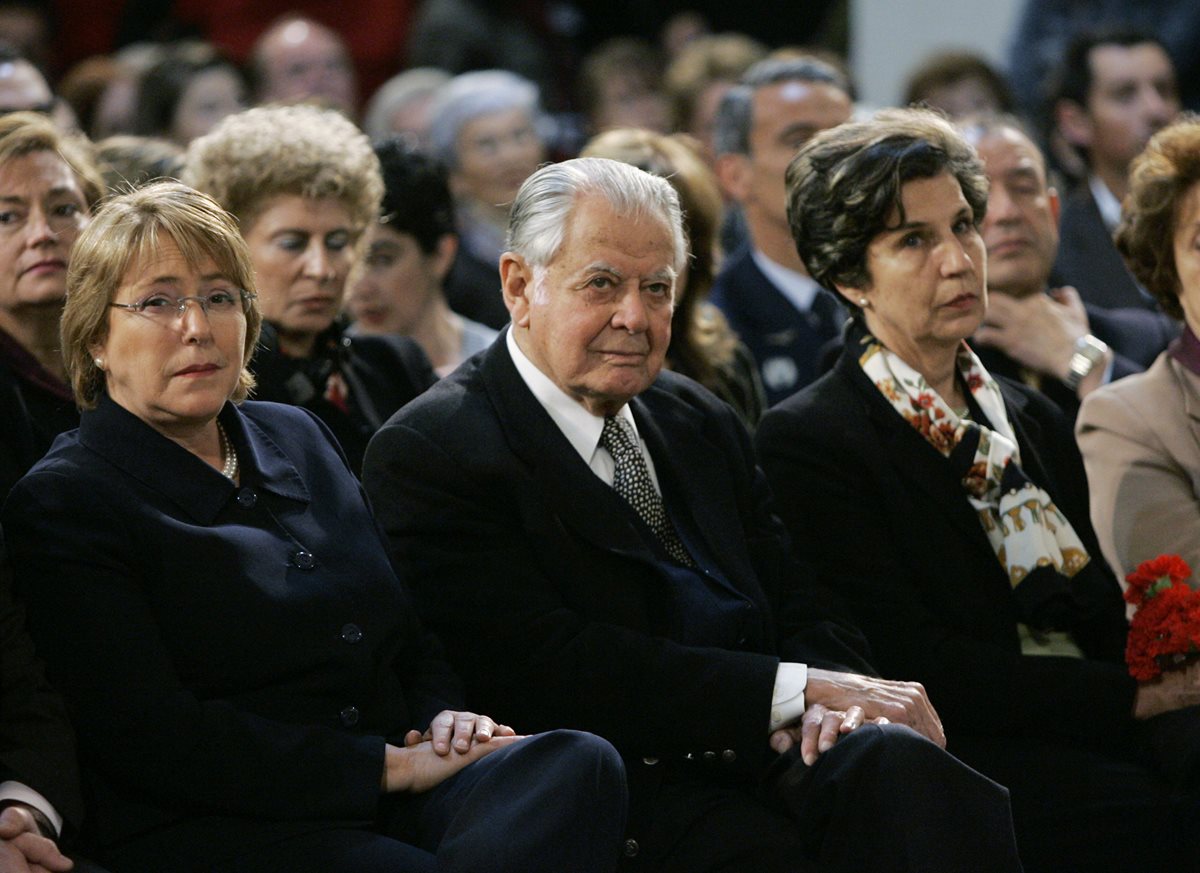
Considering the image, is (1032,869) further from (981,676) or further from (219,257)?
(219,257)

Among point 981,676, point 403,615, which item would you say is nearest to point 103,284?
point 403,615

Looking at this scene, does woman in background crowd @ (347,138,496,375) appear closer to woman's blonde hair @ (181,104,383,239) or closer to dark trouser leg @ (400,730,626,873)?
woman's blonde hair @ (181,104,383,239)

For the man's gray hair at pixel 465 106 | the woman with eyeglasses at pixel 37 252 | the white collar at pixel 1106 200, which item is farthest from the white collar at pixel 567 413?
the man's gray hair at pixel 465 106

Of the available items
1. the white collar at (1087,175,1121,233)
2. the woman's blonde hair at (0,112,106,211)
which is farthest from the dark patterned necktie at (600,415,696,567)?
the white collar at (1087,175,1121,233)

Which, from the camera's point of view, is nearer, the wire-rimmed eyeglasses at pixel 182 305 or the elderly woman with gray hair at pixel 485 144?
the wire-rimmed eyeglasses at pixel 182 305

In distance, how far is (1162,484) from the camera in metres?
3.61

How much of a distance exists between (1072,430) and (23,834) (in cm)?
238

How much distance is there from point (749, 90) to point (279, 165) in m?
2.09

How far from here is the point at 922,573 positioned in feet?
11.5

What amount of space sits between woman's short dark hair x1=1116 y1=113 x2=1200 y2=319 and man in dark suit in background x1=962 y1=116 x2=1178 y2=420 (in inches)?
17.6

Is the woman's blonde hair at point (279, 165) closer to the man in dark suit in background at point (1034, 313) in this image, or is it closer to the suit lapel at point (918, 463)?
the suit lapel at point (918, 463)

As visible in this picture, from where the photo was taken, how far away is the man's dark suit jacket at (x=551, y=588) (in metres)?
3.02

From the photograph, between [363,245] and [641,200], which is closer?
[641,200]

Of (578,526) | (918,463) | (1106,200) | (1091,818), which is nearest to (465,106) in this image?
(1106,200)
